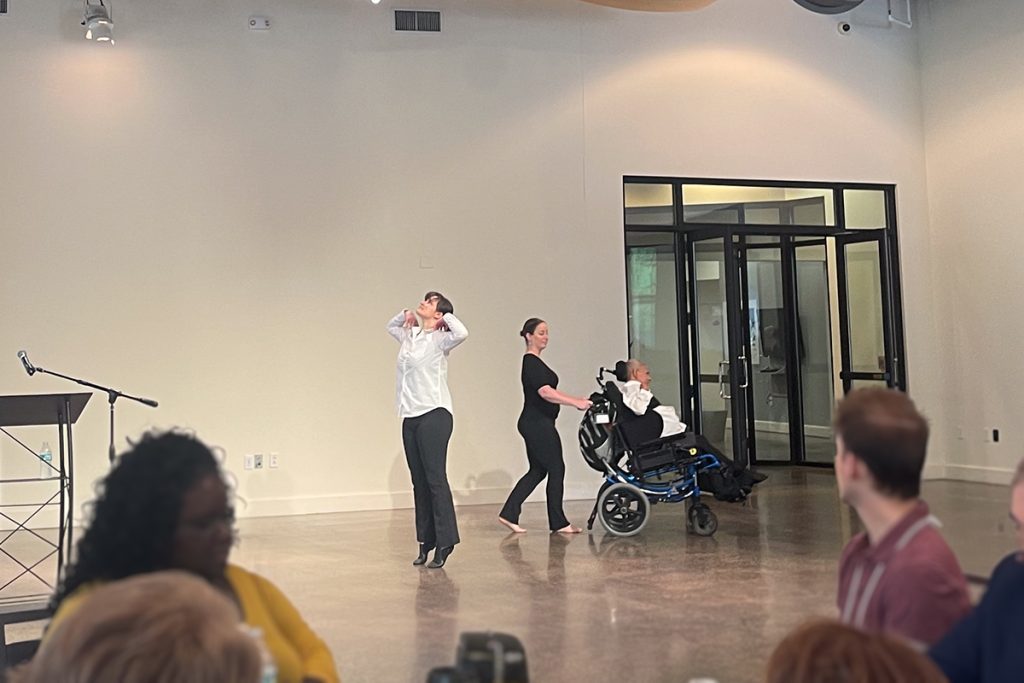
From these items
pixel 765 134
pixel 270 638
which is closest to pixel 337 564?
pixel 270 638

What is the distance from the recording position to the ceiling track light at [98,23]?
7.77 metres

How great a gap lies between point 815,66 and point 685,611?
22.6ft

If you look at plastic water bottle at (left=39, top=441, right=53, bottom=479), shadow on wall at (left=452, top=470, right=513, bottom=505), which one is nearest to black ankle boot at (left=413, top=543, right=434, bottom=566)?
shadow on wall at (left=452, top=470, right=513, bottom=505)

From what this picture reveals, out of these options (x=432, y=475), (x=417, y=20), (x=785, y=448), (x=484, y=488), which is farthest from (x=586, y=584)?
(x=785, y=448)

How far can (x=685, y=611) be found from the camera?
465 cm

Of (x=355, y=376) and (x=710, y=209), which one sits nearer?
(x=355, y=376)

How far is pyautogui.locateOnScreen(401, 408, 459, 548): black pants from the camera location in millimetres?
5891

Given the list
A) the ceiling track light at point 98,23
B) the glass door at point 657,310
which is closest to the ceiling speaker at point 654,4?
the glass door at point 657,310

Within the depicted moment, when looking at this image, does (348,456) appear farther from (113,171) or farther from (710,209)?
(710,209)

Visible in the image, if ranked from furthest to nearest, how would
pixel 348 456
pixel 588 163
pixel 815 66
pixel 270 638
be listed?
pixel 815 66 → pixel 588 163 → pixel 348 456 → pixel 270 638

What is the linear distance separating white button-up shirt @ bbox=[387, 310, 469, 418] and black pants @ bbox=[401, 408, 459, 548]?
7cm

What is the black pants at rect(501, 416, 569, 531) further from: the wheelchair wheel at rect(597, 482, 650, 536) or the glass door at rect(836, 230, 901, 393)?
the glass door at rect(836, 230, 901, 393)

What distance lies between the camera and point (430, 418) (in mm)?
5980

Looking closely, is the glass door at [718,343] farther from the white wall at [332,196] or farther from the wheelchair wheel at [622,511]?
the wheelchair wheel at [622,511]
